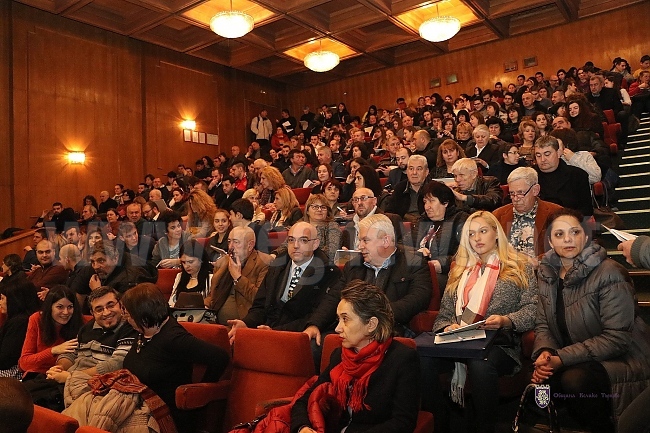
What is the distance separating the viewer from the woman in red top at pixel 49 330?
2820 millimetres

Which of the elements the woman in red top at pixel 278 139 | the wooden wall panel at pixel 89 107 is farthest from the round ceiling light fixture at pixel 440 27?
the wooden wall panel at pixel 89 107

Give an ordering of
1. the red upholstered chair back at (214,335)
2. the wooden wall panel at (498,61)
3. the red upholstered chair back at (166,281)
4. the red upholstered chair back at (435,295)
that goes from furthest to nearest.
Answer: the wooden wall panel at (498,61) → the red upholstered chair back at (166,281) → the red upholstered chair back at (435,295) → the red upholstered chair back at (214,335)

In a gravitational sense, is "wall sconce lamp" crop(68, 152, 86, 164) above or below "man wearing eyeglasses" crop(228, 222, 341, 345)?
above

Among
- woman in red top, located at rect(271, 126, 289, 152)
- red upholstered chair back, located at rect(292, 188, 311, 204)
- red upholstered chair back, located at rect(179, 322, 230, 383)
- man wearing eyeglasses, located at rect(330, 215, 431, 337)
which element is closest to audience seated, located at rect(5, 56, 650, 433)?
man wearing eyeglasses, located at rect(330, 215, 431, 337)

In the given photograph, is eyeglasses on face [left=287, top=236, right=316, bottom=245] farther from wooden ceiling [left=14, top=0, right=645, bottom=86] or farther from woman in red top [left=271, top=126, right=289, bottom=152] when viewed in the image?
woman in red top [left=271, top=126, right=289, bottom=152]

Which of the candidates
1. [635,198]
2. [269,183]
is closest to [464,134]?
[635,198]

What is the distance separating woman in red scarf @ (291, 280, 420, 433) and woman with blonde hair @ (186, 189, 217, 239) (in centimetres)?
330

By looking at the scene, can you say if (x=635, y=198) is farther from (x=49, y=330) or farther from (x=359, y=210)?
(x=49, y=330)

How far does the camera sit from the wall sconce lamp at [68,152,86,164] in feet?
28.3

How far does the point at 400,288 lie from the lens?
247 cm

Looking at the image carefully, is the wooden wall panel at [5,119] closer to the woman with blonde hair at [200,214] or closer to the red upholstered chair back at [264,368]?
the woman with blonde hair at [200,214]

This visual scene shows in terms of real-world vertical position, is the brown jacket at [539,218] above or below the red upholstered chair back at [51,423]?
above

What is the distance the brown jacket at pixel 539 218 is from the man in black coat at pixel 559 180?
448mm

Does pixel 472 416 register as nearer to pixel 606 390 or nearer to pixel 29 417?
pixel 606 390
